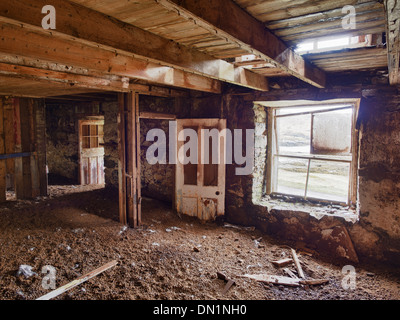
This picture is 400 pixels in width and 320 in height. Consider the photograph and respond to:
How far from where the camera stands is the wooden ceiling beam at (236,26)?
1280mm

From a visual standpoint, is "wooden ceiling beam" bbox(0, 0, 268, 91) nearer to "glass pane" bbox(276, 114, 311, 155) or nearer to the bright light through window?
the bright light through window

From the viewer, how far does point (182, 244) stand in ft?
13.3

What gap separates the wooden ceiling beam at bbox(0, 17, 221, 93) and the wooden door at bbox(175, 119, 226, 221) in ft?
5.33

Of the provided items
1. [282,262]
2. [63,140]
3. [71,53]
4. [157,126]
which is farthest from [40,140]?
[282,262]

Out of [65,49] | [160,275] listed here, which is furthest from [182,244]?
[65,49]

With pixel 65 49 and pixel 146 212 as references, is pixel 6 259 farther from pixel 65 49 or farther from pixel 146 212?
pixel 65 49

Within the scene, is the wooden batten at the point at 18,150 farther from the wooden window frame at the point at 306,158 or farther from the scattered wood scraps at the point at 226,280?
the wooden window frame at the point at 306,158

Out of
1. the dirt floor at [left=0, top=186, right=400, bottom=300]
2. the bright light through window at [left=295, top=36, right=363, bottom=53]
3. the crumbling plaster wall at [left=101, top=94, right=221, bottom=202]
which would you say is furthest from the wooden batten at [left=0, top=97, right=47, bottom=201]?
the bright light through window at [left=295, top=36, right=363, bottom=53]

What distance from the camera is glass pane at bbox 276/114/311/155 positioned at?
495 centimetres

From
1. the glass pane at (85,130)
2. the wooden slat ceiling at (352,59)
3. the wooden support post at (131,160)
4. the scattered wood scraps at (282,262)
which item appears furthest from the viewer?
the glass pane at (85,130)

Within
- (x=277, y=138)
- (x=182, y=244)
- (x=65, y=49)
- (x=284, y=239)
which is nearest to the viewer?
(x=65, y=49)

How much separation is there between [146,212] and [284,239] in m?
2.65

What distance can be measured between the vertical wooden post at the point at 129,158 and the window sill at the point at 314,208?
217 cm

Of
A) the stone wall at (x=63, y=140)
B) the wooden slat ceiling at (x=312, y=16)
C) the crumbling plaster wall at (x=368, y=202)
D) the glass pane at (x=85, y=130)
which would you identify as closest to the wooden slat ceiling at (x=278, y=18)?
the wooden slat ceiling at (x=312, y=16)
